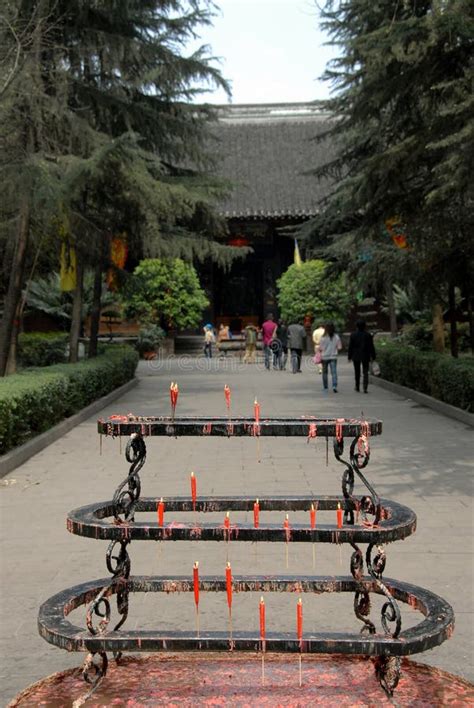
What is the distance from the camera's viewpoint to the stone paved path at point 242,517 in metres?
4.56

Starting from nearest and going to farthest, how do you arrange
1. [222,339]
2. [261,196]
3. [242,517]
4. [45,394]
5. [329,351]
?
[242,517] < [45,394] < [329,351] < [222,339] < [261,196]

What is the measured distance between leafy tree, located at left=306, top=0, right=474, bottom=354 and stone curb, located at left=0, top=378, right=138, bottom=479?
18.8ft

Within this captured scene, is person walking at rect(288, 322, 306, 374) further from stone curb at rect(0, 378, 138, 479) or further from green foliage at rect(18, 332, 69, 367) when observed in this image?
stone curb at rect(0, 378, 138, 479)

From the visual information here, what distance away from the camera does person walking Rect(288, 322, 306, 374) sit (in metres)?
23.9

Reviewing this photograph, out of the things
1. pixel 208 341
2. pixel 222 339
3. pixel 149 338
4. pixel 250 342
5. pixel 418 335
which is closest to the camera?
pixel 418 335

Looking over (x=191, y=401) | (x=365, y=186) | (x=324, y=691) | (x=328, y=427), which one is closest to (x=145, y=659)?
(x=324, y=691)

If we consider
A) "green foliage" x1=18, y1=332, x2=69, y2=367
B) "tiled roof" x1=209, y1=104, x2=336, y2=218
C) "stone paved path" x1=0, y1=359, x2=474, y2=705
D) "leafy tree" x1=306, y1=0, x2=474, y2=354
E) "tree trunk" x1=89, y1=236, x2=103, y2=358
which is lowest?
"stone paved path" x1=0, y1=359, x2=474, y2=705

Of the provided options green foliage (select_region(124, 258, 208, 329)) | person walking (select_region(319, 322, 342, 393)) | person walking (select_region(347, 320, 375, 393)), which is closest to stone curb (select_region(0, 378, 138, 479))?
person walking (select_region(319, 322, 342, 393))

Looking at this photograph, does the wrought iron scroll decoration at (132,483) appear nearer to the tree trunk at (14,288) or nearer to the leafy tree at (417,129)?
the leafy tree at (417,129)

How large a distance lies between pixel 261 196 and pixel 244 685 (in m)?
35.4

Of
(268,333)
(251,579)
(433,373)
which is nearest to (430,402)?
(433,373)

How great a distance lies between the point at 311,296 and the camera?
33.4 metres

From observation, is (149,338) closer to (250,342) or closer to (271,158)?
(250,342)

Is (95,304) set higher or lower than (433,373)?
higher
